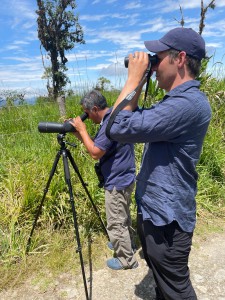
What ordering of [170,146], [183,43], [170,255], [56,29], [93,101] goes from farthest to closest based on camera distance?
[56,29] → [93,101] → [170,255] → [170,146] → [183,43]

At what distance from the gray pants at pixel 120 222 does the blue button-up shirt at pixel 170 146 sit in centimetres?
88

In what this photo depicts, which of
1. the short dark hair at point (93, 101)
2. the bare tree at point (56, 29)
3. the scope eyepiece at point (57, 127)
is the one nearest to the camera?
the scope eyepiece at point (57, 127)

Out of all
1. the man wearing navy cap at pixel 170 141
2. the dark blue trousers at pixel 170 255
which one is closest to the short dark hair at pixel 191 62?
the man wearing navy cap at pixel 170 141

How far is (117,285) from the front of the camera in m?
2.71

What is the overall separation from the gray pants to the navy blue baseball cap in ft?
5.18

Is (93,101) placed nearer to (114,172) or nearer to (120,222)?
(114,172)

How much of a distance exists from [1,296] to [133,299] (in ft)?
3.98

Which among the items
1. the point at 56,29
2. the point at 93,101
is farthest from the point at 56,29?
the point at 93,101

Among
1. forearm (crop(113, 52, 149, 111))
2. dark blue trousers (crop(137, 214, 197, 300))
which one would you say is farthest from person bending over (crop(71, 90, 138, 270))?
forearm (crop(113, 52, 149, 111))

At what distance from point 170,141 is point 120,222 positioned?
1.52m

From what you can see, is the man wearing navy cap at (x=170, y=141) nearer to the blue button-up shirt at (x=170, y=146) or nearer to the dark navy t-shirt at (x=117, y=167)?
the blue button-up shirt at (x=170, y=146)

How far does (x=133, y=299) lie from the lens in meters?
2.54

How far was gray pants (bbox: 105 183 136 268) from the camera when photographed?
276 cm

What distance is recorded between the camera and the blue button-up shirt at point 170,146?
1428mm
